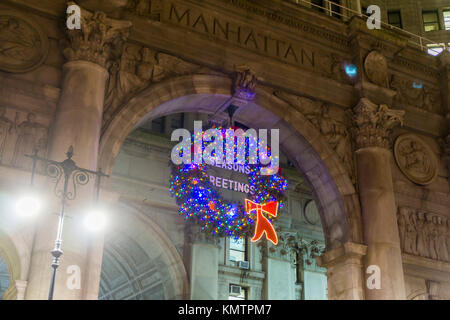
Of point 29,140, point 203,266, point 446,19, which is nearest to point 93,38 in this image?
point 29,140

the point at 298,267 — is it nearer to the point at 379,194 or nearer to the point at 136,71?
the point at 379,194

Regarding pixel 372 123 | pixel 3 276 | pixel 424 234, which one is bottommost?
pixel 424 234

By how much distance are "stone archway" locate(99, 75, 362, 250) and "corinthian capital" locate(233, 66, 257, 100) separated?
271 mm

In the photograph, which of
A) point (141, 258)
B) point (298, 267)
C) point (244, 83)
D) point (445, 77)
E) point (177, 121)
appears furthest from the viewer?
point (298, 267)

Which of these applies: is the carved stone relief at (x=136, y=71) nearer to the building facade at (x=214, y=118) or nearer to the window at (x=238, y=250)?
the building facade at (x=214, y=118)

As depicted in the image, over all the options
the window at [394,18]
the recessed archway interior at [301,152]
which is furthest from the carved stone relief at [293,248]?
the window at [394,18]

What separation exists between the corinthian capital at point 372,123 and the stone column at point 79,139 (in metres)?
7.83

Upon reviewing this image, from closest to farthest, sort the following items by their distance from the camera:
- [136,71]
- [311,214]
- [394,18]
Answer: [136,71]
[311,214]
[394,18]

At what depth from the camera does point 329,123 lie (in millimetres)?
19656

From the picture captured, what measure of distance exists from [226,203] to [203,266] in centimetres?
556

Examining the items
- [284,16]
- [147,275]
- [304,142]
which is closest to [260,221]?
[304,142]

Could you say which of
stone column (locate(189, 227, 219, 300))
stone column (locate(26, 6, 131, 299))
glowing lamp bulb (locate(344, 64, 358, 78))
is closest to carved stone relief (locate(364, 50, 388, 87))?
glowing lamp bulb (locate(344, 64, 358, 78))
